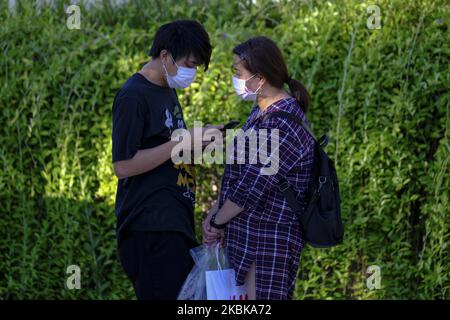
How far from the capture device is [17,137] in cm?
569

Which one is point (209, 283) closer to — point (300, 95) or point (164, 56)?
point (300, 95)

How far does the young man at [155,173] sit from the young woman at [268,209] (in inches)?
8.6

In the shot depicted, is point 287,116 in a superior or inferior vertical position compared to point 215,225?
superior

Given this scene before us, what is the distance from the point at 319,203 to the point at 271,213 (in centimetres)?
23

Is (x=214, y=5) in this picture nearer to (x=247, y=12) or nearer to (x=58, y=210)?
(x=247, y=12)

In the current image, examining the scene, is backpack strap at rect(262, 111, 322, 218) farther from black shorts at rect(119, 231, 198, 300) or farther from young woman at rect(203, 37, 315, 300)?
black shorts at rect(119, 231, 198, 300)

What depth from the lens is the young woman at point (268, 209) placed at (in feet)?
11.6

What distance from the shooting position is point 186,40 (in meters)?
3.68

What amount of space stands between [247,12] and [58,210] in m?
1.92

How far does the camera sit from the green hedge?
201 inches

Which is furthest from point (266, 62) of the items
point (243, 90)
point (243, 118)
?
point (243, 118)

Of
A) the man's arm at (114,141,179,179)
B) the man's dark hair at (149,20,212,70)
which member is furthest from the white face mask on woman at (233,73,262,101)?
the man's arm at (114,141,179,179)

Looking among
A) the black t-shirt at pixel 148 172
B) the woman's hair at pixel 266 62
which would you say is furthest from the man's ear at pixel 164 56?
the woman's hair at pixel 266 62
